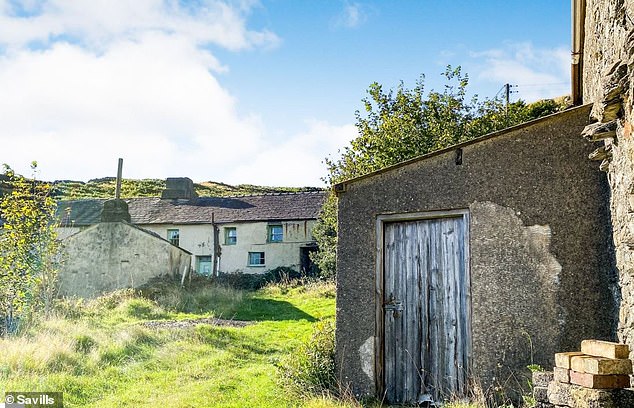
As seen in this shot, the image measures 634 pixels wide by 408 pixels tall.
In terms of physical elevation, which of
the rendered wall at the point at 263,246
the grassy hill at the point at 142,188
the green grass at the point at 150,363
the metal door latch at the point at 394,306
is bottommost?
the green grass at the point at 150,363

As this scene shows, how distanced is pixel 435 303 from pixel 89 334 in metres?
7.42

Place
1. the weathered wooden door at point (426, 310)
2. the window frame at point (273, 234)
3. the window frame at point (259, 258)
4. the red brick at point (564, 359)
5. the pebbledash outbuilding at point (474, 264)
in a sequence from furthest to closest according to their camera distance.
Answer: the window frame at point (259, 258), the window frame at point (273, 234), the weathered wooden door at point (426, 310), the pebbledash outbuilding at point (474, 264), the red brick at point (564, 359)

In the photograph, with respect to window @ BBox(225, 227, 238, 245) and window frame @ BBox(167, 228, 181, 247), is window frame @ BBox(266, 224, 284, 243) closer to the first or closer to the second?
window @ BBox(225, 227, 238, 245)

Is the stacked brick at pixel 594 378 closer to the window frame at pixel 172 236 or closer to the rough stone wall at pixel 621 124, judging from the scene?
the rough stone wall at pixel 621 124

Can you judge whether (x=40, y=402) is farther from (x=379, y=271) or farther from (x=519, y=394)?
(x=519, y=394)

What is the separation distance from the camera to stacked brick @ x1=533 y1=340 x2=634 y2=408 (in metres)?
3.79

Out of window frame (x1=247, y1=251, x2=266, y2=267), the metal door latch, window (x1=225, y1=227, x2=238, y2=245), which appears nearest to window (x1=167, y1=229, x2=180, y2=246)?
window (x1=225, y1=227, x2=238, y2=245)

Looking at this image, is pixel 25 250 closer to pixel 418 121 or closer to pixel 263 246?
pixel 418 121

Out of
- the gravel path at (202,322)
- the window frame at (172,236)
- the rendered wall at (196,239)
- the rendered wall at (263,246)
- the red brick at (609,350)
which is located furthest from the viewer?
the window frame at (172,236)

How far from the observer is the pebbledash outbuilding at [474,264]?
18.8 ft

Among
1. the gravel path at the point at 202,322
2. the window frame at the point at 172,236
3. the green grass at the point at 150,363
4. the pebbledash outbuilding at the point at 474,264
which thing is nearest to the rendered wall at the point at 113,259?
the window frame at the point at 172,236

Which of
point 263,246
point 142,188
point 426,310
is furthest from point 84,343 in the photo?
point 142,188

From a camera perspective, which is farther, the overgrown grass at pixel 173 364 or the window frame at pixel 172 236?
the window frame at pixel 172 236

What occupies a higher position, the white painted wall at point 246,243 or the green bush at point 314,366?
the white painted wall at point 246,243
